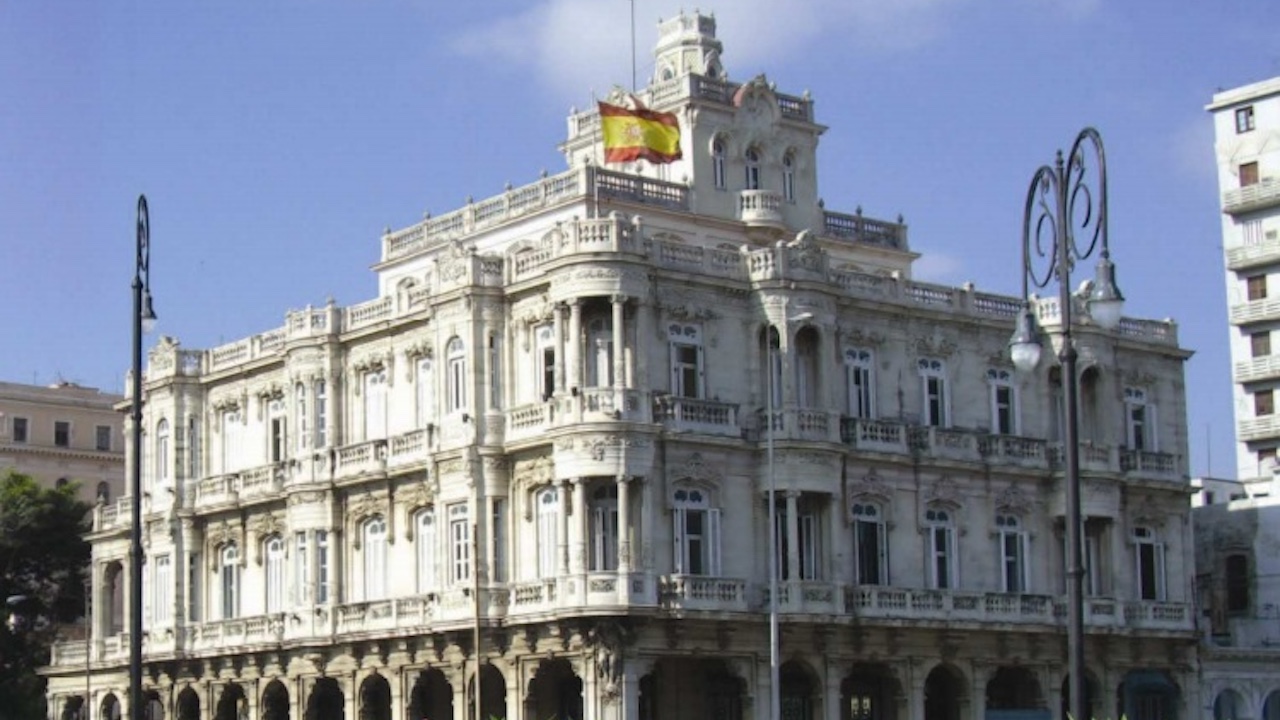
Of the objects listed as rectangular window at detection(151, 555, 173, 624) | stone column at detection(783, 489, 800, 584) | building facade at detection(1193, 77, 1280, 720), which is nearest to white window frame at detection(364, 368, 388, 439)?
rectangular window at detection(151, 555, 173, 624)

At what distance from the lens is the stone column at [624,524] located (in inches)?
2287

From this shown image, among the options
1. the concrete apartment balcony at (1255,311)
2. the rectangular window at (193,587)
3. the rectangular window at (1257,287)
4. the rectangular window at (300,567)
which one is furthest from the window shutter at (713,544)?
the rectangular window at (1257,287)

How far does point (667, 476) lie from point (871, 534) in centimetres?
757

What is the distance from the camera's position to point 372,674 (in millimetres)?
65938

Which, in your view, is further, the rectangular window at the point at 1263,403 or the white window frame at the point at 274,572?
the rectangular window at the point at 1263,403

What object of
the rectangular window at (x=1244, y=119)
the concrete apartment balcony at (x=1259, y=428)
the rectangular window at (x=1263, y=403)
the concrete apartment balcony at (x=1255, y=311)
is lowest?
the concrete apartment balcony at (x=1259, y=428)

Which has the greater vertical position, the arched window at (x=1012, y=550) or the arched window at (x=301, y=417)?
the arched window at (x=301, y=417)

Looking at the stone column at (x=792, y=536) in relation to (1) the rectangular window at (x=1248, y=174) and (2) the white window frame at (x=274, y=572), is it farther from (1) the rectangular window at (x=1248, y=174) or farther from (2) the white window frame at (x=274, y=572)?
(1) the rectangular window at (x=1248, y=174)

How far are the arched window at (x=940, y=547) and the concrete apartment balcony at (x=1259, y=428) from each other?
31.7 meters

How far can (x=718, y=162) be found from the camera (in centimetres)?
6956

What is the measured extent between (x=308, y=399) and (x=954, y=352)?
19706mm

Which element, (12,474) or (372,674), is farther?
(12,474)

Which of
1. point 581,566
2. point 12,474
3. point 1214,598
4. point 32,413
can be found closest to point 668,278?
point 581,566

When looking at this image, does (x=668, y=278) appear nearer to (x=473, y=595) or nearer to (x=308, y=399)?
(x=473, y=595)
